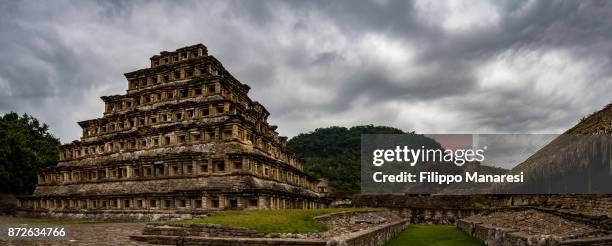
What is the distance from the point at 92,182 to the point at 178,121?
897 centimetres

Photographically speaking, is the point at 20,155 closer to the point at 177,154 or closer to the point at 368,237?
the point at 177,154

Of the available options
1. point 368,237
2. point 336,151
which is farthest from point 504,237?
point 336,151

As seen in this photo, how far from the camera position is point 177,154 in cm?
3008

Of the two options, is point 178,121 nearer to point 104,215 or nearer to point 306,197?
point 104,215

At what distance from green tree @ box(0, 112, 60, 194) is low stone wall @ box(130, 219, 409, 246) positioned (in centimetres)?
3280

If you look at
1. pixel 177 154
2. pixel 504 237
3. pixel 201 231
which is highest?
pixel 177 154

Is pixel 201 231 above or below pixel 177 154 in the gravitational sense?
below

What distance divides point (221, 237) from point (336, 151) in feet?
331

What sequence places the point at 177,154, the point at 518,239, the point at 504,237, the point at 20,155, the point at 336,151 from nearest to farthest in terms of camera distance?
the point at 518,239 → the point at 504,237 → the point at 177,154 → the point at 20,155 → the point at 336,151

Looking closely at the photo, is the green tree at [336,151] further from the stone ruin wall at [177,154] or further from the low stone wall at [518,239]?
the low stone wall at [518,239]

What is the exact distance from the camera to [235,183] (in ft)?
90.0

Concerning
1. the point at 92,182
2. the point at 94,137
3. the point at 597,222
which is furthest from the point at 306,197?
the point at 597,222

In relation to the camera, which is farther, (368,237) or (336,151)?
(336,151)

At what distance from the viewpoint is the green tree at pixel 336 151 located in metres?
80.2
